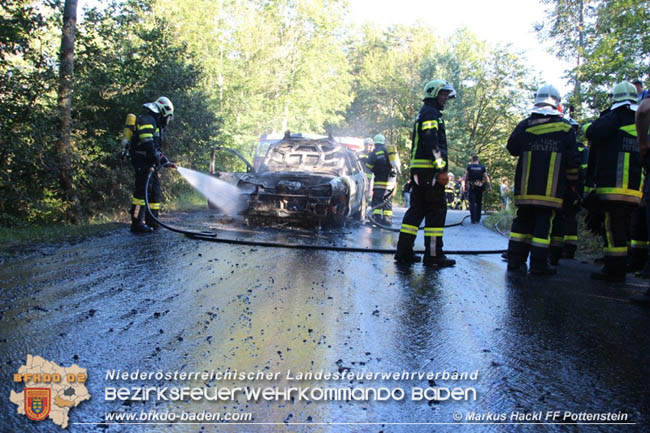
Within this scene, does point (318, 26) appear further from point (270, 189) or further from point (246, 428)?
point (246, 428)

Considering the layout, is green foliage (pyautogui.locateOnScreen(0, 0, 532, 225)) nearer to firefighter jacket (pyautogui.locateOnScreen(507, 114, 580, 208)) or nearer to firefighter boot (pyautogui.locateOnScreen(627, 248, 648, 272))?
firefighter jacket (pyautogui.locateOnScreen(507, 114, 580, 208))

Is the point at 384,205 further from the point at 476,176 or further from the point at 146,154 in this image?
the point at 146,154

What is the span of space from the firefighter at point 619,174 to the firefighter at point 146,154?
252 inches

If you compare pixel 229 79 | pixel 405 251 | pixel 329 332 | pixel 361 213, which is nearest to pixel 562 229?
pixel 405 251

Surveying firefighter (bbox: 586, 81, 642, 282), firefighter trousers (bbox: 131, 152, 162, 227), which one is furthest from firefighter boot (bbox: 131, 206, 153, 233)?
firefighter (bbox: 586, 81, 642, 282)

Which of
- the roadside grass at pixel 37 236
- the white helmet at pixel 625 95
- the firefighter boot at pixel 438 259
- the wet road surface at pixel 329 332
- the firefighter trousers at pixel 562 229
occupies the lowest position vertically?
the roadside grass at pixel 37 236

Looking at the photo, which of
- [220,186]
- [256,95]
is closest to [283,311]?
[220,186]

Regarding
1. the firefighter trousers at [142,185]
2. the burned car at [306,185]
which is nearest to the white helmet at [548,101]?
the burned car at [306,185]

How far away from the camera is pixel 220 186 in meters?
11.3

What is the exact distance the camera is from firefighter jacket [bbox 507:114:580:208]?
5.69 meters

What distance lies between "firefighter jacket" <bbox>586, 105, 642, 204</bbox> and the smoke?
22.5ft

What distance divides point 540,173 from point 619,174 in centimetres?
85

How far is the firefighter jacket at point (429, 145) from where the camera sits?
5.93m

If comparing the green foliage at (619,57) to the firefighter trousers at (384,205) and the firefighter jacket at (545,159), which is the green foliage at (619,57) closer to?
the firefighter trousers at (384,205)
